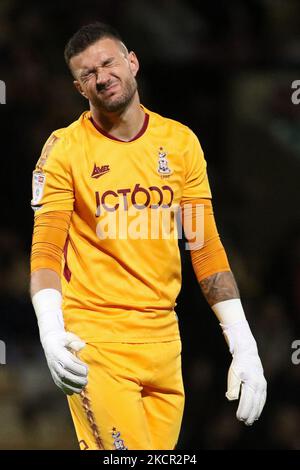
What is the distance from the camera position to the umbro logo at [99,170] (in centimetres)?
381

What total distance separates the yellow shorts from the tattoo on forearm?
31 cm

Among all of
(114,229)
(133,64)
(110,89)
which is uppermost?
(133,64)

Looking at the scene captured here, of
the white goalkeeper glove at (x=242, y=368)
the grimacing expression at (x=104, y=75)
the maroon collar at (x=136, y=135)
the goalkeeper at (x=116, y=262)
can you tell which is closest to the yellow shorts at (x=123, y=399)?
the goalkeeper at (x=116, y=262)

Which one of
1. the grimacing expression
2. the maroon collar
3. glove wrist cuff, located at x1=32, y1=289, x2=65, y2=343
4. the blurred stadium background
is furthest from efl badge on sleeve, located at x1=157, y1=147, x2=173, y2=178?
the blurred stadium background

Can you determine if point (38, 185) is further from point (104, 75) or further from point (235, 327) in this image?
point (235, 327)

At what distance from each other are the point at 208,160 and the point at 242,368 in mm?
3517

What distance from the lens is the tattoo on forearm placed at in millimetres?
3988

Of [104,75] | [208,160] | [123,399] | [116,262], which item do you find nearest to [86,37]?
[104,75]

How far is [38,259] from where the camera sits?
3734 millimetres

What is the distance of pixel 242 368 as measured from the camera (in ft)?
12.6

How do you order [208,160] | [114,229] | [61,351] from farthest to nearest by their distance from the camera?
[208,160] < [114,229] < [61,351]

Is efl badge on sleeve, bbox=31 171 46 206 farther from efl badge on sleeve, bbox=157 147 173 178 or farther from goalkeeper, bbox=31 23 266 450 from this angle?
efl badge on sleeve, bbox=157 147 173 178
